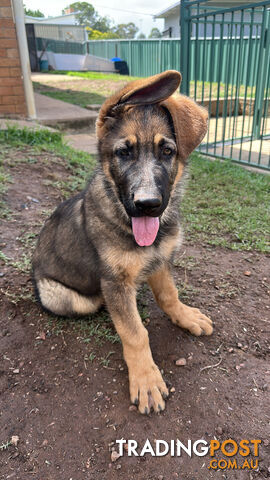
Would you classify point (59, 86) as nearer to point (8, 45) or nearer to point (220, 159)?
point (8, 45)

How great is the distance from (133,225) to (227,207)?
3.09 metres

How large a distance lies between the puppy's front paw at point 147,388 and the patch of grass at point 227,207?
6.87 ft

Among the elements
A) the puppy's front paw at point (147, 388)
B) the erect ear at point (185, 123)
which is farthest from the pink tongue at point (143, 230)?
the puppy's front paw at point (147, 388)

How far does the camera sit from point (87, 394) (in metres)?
2.35

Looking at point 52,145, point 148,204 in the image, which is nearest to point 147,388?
point 148,204

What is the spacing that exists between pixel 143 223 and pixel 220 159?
550cm

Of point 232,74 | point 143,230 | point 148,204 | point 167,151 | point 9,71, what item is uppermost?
point 9,71

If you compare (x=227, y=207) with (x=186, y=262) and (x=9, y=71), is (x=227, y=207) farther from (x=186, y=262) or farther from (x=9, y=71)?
(x=9, y=71)

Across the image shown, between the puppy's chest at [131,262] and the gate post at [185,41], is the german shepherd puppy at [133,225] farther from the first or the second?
the gate post at [185,41]

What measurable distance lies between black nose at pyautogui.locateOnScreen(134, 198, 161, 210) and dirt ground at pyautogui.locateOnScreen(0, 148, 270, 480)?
3.89ft

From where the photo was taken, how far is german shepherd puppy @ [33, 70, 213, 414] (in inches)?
84.4

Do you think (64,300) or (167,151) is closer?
(167,151)

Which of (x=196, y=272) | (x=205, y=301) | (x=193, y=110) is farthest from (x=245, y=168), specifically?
(x=193, y=110)

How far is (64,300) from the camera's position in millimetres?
2848
